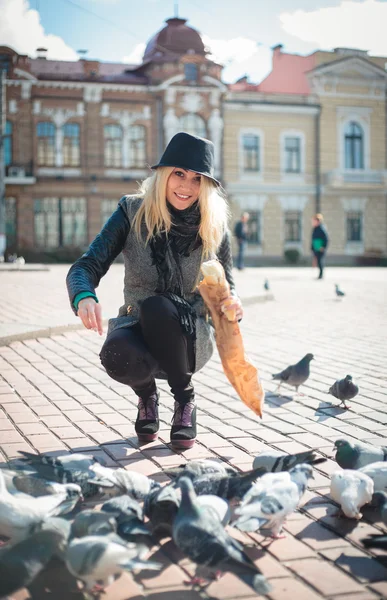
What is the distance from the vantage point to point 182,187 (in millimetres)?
3689

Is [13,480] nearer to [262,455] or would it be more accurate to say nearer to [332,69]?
[262,455]

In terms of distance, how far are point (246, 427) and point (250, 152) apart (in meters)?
30.4

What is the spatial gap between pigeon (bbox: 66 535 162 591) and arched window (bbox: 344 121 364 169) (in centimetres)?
3463

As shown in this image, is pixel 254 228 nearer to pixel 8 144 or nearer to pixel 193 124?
pixel 193 124

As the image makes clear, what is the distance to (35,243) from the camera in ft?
102

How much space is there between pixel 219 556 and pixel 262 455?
3.30 feet

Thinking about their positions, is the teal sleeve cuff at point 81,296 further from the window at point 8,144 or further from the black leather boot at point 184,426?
the window at point 8,144

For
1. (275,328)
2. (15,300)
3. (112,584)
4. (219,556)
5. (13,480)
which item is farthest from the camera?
(15,300)

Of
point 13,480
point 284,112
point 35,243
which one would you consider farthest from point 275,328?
point 284,112

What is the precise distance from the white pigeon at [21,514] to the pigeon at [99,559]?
0.25 metres

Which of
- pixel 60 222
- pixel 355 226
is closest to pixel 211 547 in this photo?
pixel 60 222

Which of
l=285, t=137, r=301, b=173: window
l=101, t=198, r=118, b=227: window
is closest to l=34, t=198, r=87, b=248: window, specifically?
→ l=101, t=198, r=118, b=227: window

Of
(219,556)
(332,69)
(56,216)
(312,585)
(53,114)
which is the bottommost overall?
(312,585)

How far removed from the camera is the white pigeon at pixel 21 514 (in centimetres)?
223
